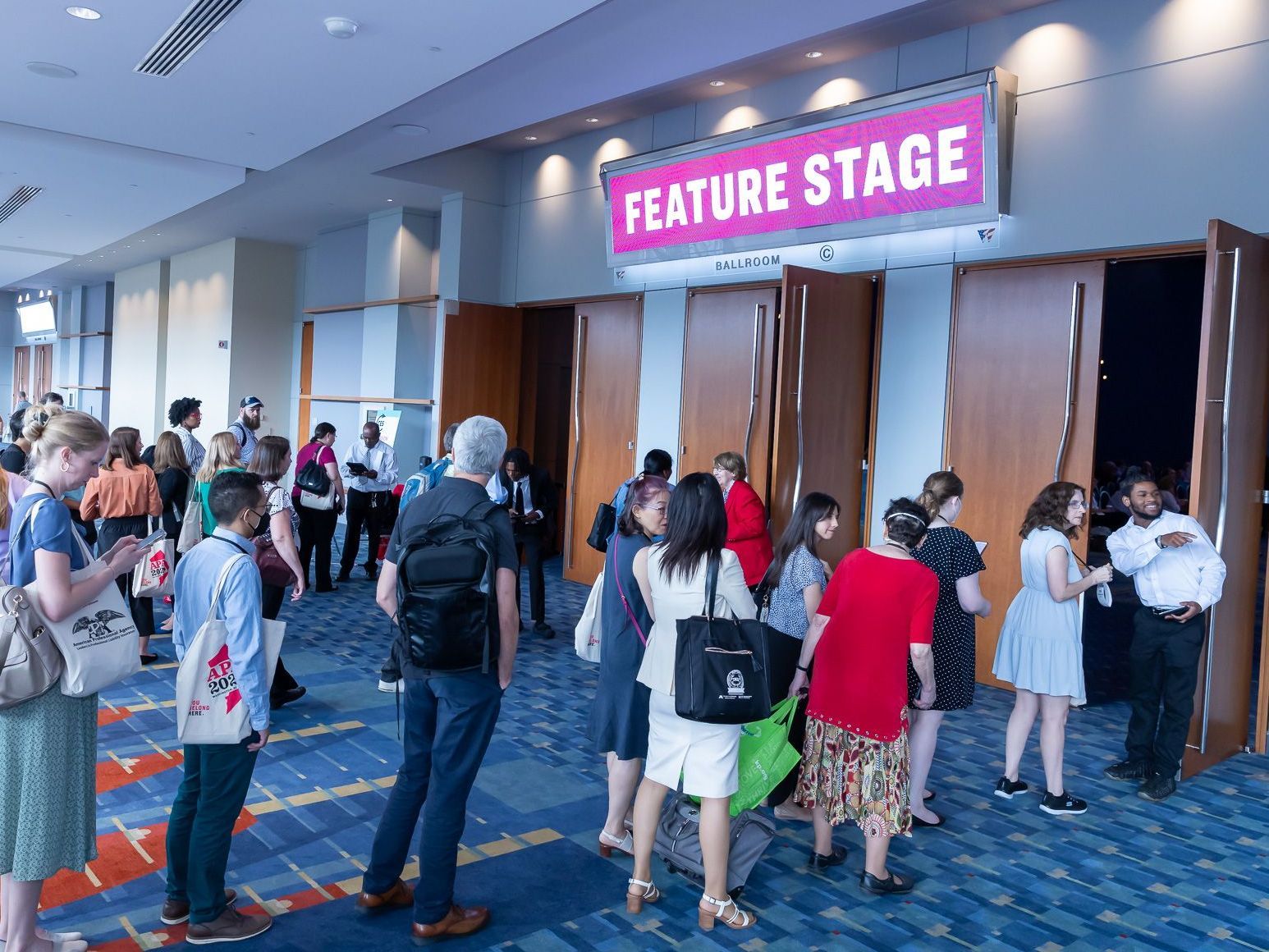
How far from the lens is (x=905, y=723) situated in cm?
356

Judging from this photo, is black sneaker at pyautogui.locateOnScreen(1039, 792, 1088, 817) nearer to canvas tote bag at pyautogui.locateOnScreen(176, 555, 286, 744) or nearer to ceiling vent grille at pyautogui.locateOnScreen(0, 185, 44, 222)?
canvas tote bag at pyautogui.locateOnScreen(176, 555, 286, 744)

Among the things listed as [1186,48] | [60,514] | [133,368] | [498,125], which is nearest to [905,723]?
[60,514]

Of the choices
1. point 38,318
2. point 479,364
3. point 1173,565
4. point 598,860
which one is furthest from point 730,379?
point 38,318

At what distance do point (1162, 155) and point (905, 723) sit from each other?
413 cm

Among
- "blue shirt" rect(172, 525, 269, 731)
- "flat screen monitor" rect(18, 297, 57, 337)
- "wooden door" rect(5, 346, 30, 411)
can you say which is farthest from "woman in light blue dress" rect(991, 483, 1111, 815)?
"wooden door" rect(5, 346, 30, 411)

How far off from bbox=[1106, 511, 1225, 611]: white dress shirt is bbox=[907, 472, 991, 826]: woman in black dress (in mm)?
1176

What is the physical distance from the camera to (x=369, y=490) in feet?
30.0

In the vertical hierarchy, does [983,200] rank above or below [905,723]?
above

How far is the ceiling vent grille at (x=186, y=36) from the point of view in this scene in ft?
17.7

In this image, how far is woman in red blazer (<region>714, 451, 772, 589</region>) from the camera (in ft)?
19.1

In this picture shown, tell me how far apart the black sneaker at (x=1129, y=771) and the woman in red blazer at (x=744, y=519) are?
2.12 meters

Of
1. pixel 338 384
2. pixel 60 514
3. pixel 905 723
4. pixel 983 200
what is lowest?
pixel 905 723

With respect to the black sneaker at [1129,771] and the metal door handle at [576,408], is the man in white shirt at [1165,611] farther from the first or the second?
the metal door handle at [576,408]

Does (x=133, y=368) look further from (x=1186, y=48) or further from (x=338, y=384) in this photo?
(x=1186, y=48)
